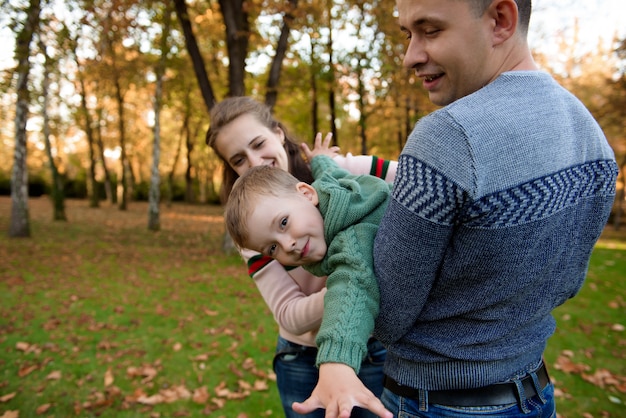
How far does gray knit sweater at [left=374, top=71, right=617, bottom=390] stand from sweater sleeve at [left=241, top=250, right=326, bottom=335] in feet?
1.51

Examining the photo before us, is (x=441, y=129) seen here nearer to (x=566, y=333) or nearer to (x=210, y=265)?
(x=566, y=333)

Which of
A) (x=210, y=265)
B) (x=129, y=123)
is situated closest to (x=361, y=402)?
(x=210, y=265)

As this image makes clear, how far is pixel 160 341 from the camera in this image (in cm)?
605

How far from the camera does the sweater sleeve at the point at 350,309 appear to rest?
1186mm

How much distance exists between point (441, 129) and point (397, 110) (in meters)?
19.4

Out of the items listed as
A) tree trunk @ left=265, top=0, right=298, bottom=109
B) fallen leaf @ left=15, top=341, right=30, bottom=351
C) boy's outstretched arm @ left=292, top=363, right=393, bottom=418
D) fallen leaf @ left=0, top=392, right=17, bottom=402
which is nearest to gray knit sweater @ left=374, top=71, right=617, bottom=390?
boy's outstretched arm @ left=292, top=363, right=393, bottom=418

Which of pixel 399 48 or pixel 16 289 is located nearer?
pixel 16 289

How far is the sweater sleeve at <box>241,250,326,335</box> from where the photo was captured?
1727 mm

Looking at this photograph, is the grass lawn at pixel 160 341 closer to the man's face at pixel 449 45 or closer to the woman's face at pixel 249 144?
the woman's face at pixel 249 144

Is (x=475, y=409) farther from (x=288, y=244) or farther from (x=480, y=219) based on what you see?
(x=288, y=244)

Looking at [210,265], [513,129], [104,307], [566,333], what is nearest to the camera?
[513,129]

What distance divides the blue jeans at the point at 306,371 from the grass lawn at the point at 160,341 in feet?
8.45

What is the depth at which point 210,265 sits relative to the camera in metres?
10.4

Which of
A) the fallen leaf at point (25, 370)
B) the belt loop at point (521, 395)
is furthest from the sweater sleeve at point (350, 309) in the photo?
the fallen leaf at point (25, 370)
